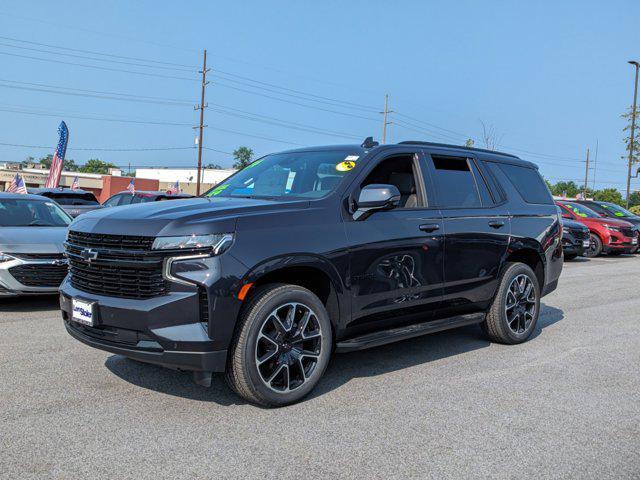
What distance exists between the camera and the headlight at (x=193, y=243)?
149 inches

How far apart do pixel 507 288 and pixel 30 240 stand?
5.57m

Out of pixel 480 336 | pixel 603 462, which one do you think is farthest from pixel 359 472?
pixel 480 336

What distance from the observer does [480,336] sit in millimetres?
6527

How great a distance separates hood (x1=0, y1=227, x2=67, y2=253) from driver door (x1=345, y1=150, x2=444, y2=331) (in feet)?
14.5

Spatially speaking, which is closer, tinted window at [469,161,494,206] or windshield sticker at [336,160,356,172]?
windshield sticker at [336,160,356,172]

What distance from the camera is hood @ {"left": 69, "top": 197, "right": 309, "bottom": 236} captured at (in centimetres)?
382

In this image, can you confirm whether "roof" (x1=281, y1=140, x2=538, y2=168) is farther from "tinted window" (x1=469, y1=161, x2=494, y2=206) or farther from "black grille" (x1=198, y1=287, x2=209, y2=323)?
"black grille" (x1=198, y1=287, x2=209, y2=323)

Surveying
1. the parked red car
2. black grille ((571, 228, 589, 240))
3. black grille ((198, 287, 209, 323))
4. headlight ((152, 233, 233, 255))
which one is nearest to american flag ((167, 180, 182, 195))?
black grille ((571, 228, 589, 240))

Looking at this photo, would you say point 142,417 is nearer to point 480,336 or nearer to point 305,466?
point 305,466

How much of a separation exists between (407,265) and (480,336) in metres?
2.09

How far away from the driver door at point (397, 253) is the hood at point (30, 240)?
174 inches

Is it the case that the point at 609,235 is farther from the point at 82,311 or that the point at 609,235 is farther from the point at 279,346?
the point at 82,311

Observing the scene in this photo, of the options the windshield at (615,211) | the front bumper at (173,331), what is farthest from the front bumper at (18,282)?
the windshield at (615,211)

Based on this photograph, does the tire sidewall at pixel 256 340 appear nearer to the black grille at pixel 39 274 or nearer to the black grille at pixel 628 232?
the black grille at pixel 39 274
